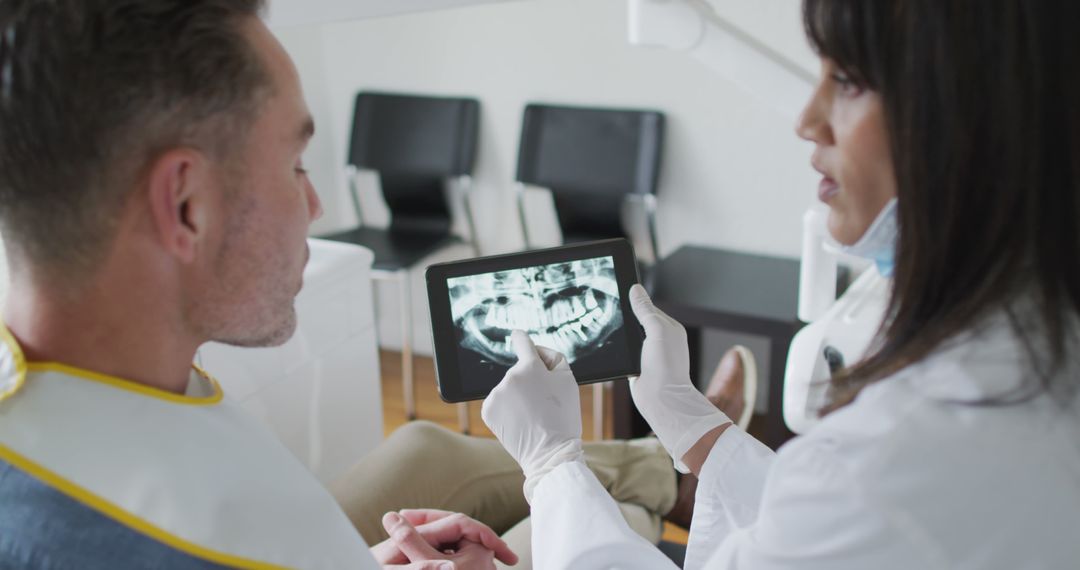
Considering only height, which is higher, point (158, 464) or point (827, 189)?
point (827, 189)

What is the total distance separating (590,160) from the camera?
2.68 metres

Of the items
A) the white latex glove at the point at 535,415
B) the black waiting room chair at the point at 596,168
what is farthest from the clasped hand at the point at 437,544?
the black waiting room chair at the point at 596,168

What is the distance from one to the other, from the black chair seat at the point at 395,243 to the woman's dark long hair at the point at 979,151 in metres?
2.04

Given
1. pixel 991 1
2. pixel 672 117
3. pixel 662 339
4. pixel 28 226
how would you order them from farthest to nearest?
pixel 672 117 → pixel 662 339 → pixel 28 226 → pixel 991 1

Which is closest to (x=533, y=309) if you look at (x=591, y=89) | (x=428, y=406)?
(x=591, y=89)

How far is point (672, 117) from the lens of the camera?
265 centimetres

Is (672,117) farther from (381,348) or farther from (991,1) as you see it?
(991,1)

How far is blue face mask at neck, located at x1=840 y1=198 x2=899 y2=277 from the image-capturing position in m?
0.74

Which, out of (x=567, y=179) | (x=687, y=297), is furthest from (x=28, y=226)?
(x=567, y=179)

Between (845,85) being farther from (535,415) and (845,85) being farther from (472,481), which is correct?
(472,481)

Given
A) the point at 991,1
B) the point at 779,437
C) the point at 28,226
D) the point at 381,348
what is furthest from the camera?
the point at 381,348

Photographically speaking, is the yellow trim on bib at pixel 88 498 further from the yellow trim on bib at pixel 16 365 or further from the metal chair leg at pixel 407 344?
the metal chair leg at pixel 407 344

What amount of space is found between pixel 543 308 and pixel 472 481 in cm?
45

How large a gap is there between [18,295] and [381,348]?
258cm
